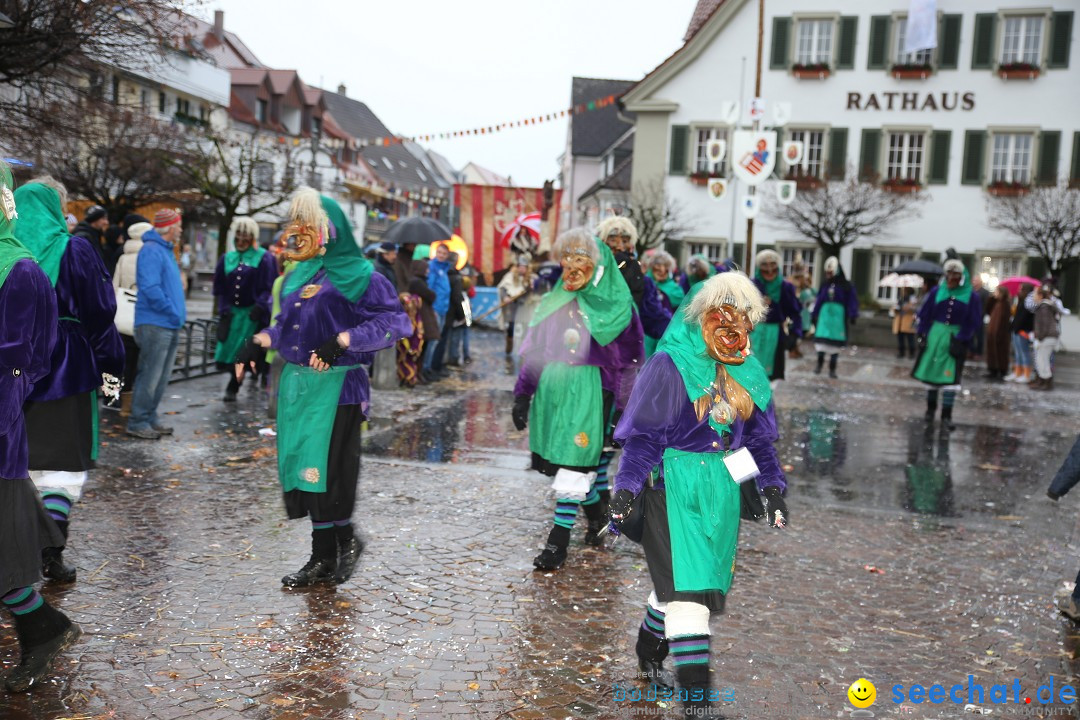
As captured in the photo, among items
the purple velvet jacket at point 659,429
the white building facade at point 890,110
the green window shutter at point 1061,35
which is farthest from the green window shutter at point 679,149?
the purple velvet jacket at point 659,429

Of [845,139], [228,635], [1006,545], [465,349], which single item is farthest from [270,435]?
[845,139]

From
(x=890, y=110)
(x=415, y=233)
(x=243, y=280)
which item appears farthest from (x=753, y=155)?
(x=890, y=110)

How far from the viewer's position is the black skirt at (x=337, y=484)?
217 inches

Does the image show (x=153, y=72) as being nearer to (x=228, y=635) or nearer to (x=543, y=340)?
(x=543, y=340)

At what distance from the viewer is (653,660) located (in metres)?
4.52

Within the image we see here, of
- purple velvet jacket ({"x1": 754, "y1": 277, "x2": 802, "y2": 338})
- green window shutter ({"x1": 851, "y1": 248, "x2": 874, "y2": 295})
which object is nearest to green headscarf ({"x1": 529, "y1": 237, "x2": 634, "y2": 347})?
purple velvet jacket ({"x1": 754, "y1": 277, "x2": 802, "y2": 338})

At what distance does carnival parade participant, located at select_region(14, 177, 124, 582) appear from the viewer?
5145 mm

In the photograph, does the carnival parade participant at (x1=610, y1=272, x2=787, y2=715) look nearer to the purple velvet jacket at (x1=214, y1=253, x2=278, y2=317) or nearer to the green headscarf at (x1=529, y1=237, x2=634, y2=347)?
the green headscarf at (x1=529, y1=237, x2=634, y2=347)

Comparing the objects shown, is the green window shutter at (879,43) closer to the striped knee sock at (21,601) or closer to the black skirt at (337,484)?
the black skirt at (337,484)

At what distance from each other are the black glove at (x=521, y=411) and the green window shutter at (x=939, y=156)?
2959cm

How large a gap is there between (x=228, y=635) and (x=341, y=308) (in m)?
1.77

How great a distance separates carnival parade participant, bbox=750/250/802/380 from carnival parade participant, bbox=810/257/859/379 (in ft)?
22.1

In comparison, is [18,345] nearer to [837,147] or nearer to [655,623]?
[655,623]

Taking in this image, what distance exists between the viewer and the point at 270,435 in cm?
987
